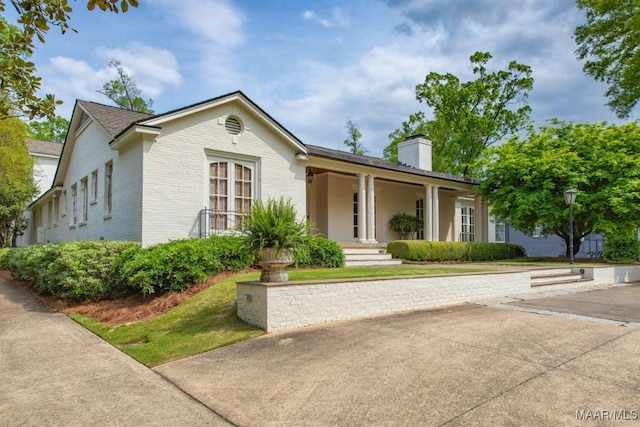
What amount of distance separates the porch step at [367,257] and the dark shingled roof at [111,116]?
765 centimetres

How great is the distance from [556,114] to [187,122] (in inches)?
636

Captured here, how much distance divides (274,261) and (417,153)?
16.1 meters

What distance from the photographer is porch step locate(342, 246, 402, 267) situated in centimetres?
1289

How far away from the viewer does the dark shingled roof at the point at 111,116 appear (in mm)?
12764

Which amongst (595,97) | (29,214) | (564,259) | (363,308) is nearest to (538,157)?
(564,259)

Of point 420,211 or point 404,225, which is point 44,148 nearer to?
point 404,225

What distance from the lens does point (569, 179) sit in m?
16.0

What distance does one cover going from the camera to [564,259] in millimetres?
17922

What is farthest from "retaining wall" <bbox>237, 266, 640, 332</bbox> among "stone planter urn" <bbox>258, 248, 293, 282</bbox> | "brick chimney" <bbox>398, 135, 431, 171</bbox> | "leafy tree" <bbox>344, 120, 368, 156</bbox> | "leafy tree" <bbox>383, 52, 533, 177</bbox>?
"leafy tree" <bbox>344, 120, 368, 156</bbox>

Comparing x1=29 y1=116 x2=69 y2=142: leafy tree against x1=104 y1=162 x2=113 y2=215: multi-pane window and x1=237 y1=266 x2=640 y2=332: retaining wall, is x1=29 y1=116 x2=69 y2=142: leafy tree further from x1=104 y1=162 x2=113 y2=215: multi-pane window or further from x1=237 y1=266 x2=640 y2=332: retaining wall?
x1=237 y1=266 x2=640 y2=332: retaining wall

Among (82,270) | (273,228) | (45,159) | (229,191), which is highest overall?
(45,159)

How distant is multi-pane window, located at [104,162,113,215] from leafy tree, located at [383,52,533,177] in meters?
25.7

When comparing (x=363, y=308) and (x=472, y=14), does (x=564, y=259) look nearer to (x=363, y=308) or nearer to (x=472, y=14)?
(x=472, y=14)

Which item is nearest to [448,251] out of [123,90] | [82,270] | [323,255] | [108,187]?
[323,255]
